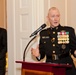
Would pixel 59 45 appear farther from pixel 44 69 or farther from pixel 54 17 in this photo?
pixel 44 69

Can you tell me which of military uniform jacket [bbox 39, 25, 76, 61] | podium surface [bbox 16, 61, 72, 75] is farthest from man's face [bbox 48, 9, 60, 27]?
podium surface [bbox 16, 61, 72, 75]

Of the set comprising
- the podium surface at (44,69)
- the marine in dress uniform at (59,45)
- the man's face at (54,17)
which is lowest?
the podium surface at (44,69)

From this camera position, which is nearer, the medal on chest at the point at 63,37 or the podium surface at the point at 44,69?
the podium surface at the point at 44,69

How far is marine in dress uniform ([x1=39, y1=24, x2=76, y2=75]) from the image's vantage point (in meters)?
2.50

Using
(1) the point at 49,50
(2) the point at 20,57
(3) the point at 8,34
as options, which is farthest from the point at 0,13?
(1) the point at 49,50

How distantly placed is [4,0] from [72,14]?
1913 millimetres

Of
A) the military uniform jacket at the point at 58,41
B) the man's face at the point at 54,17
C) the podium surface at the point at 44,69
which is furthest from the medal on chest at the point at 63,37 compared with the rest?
the podium surface at the point at 44,69

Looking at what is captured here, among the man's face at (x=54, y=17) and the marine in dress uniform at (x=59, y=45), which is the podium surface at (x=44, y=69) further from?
the man's face at (x=54, y=17)

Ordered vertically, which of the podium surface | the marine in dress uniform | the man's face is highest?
the man's face

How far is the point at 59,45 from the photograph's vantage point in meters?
2.54

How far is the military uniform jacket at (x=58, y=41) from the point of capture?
251 cm

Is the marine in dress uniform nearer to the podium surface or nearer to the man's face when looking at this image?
the man's face

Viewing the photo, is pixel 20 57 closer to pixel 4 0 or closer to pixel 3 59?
pixel 3 59

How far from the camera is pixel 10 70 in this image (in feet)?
12.6
